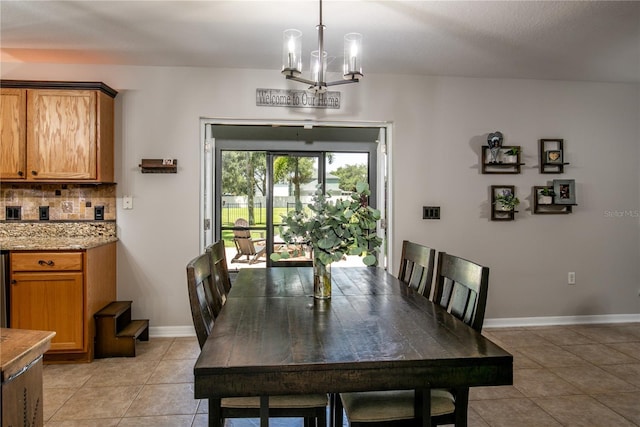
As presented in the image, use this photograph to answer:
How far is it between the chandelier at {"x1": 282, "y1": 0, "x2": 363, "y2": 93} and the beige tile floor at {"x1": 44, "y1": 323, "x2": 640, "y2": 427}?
→ 6.05 ft

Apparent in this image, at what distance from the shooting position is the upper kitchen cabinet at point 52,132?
311 centimetres

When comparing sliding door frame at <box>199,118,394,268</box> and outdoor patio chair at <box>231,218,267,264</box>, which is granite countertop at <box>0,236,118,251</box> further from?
outdoor patio chair at <box>231,218,267,264</box>

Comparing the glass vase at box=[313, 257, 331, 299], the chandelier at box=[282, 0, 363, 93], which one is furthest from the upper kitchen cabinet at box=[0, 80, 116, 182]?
the glass vase at box=[313, 257, 331, 299]

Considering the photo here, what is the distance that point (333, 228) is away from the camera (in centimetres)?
181

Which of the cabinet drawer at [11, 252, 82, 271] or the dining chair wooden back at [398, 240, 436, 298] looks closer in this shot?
the dining chair wooden back at [398, 240, 436, 298]

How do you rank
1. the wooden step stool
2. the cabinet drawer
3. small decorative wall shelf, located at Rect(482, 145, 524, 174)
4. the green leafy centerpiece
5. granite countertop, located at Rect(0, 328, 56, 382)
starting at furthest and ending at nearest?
small decorative wall shelf, located at Rect(482, 145, 524, 174)
the wooden step stool
the cabinet drawer
the green leafy centerpiece
granite countertop, located at Rect(0, 328, 56, 382)

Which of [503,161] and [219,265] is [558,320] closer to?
[503,161]

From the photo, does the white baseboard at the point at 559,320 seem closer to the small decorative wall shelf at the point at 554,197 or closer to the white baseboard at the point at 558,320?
the white baseboard at the point at 558,320

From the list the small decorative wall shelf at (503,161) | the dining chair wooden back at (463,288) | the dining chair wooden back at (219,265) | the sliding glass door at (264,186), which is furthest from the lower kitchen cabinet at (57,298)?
the small decorative wall shelf at (503,161)

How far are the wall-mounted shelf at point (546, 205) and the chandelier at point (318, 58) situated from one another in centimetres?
268

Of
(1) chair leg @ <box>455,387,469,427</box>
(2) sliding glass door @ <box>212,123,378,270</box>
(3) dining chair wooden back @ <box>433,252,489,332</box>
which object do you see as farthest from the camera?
(2) sliding glass door @ <box>212,123,378,270</box>

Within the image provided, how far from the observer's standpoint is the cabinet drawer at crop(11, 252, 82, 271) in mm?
2840

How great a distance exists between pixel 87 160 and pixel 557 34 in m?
3.68

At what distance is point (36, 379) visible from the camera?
4.09ft
